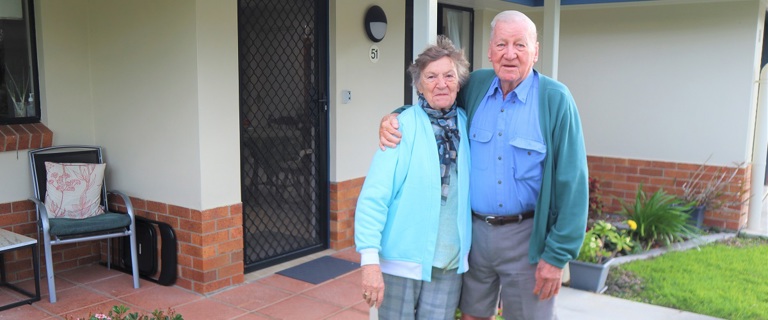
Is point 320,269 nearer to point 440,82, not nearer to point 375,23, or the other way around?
point 375,23

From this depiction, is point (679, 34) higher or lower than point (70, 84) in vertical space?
higher

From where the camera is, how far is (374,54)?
16.5 ft

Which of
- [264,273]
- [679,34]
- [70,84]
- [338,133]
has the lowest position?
[264,273]

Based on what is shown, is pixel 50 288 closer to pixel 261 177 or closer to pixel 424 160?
pixel 261 177

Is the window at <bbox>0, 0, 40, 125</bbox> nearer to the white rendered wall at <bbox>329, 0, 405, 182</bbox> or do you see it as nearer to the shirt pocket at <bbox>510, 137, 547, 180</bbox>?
the white rendered wall at <bbox>329, 0, 405, 182</bbox>

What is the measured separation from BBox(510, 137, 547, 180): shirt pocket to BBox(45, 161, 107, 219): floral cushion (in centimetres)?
301

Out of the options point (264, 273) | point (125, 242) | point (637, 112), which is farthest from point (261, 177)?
point (637, 112)

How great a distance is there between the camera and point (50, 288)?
12.0ft

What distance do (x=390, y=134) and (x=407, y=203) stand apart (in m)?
0.24

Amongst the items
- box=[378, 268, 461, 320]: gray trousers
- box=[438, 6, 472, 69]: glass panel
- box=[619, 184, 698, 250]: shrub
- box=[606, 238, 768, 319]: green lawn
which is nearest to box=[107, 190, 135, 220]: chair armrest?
box=[378, 268, 461, 320]: gray trousers

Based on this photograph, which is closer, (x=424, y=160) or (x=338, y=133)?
(x=424, y=160)

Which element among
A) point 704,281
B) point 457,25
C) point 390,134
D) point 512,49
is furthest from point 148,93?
point 704,281

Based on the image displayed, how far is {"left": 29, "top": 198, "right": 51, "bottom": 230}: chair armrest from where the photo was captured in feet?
11.8

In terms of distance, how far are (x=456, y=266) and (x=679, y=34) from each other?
15.6 feet
